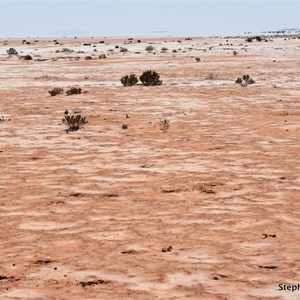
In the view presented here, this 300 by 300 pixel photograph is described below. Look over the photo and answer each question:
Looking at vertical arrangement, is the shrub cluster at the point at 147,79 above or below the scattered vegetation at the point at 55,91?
above

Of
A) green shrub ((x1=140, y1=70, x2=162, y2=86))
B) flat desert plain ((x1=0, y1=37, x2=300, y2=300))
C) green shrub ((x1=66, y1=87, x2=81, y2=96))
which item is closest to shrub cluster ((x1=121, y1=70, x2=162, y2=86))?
green shrub ((x1=140, y1=70, x2=162, y2=86))

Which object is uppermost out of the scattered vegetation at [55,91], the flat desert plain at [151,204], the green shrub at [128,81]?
the green shrub at [128,81]

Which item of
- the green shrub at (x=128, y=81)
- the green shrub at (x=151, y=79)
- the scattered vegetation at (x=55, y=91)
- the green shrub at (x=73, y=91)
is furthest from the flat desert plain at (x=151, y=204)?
the green shrub at (x=151, y=79)

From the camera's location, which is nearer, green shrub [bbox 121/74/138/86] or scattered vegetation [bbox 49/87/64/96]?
scattered vegetation [bbox 49/87/64/96]

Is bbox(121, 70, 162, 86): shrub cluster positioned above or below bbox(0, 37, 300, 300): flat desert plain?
above

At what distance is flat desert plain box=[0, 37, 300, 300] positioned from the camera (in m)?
6.08

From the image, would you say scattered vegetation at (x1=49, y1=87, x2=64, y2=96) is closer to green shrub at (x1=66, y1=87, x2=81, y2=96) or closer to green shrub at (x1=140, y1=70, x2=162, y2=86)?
green shrub at (x1=66, y1=87, x2=81, y2=96)

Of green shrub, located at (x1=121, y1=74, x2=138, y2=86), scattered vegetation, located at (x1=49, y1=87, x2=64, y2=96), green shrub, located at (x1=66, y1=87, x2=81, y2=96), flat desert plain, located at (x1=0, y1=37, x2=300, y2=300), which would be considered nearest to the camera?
flat desert plain, located at (x1=0, y1=37, x2=300, y2=300)

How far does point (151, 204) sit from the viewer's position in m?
9.05

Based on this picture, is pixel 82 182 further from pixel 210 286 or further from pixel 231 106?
pixel 231 106

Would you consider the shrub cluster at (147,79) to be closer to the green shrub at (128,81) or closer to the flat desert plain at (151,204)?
the green shrub at (128,81)

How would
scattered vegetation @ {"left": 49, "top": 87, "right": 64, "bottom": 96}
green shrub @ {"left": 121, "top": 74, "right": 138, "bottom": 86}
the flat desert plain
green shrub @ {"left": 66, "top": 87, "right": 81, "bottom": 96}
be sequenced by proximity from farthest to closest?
1. green shrub @ {"left": 121, "top": 74, "right": 138, "bottom": 86}
2. green shrub @ {"left": 66, "top": 87, "right": 81, "bottom": 96}
3. scattered vegetation @ {"left": 49, "top": 87, "right": 64, "bottom": 96}
4. the flat desert plain

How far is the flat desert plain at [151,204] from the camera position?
6.08 meters

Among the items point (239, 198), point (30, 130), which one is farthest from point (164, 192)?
point (30, 130)
